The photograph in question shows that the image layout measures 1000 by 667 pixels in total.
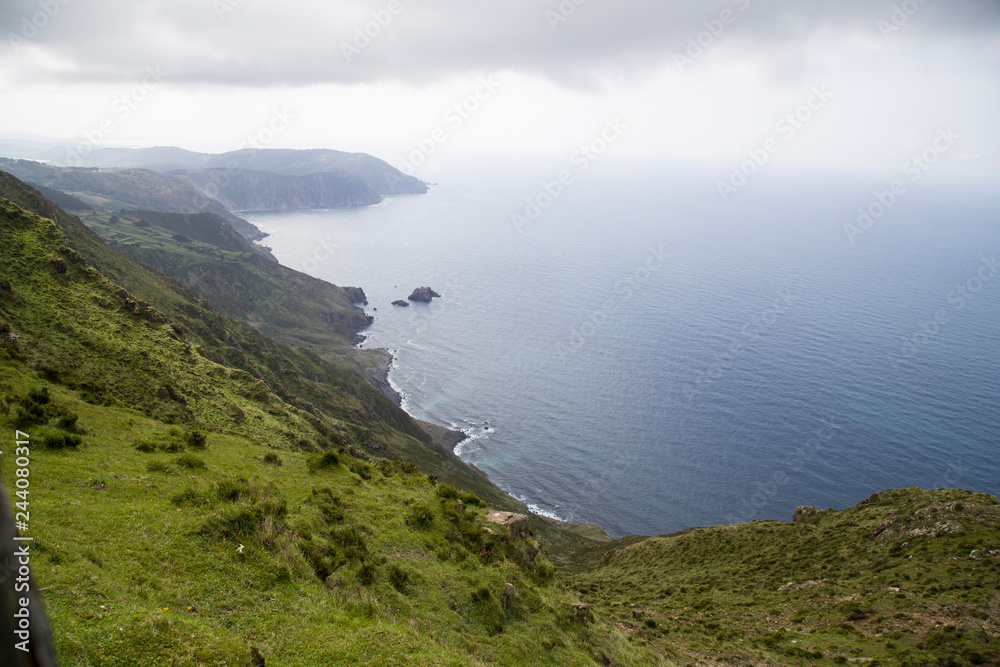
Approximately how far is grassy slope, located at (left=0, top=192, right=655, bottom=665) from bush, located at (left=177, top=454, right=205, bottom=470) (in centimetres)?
11

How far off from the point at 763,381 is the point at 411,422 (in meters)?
88.3

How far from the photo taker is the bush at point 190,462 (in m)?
25.4

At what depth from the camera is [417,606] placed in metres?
22.3

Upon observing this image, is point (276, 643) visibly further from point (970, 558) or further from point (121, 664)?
point (970, 558)

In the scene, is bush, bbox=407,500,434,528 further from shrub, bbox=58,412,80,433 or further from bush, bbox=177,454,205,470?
shrub, bbox=58,412,80,433

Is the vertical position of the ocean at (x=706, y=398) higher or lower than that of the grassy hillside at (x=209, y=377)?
higher

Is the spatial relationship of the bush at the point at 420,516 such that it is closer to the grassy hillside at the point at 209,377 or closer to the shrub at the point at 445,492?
the shrub at the point at 445,492

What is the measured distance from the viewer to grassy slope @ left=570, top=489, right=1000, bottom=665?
32062 mm

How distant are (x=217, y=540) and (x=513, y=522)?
1828 centimetres

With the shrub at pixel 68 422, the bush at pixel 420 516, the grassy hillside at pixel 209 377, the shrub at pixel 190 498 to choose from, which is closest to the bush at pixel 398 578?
the bush at pixel 420 516

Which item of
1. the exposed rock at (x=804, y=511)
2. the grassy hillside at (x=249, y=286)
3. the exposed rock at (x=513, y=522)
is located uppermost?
the exposed rock at (x=804, y=511)

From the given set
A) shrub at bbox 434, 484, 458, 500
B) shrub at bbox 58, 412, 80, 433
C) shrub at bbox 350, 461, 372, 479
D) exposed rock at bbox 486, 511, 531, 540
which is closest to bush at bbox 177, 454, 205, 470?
shrub at bbox 58, 412, 80, 433

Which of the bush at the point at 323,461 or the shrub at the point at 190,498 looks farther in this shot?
the bush at the point at 323,461

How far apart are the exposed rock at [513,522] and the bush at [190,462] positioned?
16.8m
